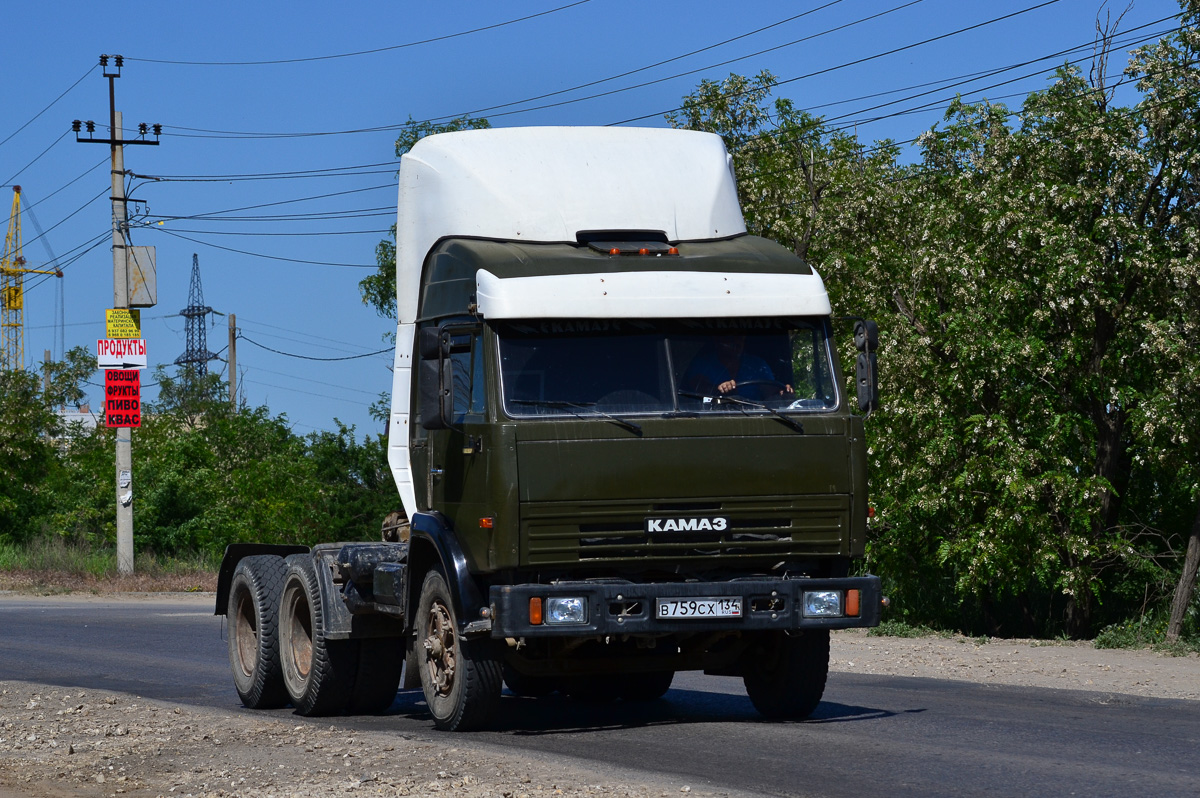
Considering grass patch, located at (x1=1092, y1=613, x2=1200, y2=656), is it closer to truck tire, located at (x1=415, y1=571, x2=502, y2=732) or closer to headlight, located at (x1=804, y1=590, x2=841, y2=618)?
headlight, located at (x1=804, y1=590, x2=841, y2=618)

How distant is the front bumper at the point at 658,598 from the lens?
922 centimetres

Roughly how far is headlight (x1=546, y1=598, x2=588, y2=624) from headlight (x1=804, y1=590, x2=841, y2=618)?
141 cm

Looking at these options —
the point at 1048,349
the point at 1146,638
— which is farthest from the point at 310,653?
the point at 1048,349

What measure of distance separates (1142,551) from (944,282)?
4568 mm

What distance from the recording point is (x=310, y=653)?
461 inches

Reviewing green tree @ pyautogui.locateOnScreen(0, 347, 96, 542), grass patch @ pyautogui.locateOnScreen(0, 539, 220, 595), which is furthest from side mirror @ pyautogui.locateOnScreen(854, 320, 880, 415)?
green tree @ pyautogui.locateOnScreen(0, 347, 96, 542)

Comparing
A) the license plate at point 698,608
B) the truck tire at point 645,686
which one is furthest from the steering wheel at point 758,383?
the truck tire at point 645,686

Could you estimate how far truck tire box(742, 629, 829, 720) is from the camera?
10539 mm

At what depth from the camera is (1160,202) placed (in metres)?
21.5

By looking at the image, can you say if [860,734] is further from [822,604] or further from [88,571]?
[88,571]

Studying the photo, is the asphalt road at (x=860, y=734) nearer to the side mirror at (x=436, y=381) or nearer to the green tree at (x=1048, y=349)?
the side mirror at (x=436, y=381)

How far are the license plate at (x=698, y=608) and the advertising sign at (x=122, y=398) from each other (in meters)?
27.0

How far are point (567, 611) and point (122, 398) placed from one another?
27460mm

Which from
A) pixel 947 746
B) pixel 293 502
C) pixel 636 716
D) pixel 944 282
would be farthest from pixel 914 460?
pixel 293 502
